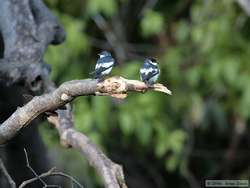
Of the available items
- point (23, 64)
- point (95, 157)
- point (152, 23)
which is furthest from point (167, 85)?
point (95, 157)

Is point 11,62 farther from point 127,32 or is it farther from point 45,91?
point 127,32

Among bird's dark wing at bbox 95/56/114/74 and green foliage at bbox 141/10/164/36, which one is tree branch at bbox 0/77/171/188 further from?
green foliage at bbox 141/10/164/36

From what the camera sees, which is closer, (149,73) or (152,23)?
(149,73)

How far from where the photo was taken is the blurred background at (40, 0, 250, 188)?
337cm

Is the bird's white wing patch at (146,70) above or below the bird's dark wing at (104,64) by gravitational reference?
below

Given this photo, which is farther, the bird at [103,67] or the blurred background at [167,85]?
the blurred background at [167,85]

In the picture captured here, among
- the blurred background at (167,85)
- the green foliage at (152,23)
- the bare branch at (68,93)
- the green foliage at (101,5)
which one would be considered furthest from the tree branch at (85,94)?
the green foliage at (152,23)

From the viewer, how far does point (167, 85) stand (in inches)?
144

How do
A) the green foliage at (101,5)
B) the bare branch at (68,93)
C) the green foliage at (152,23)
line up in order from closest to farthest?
1. the bare branch at (68,93)
2. the green foliage at (101,5)
3. the green foliage at (152,23)

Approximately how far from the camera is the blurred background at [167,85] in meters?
3.37

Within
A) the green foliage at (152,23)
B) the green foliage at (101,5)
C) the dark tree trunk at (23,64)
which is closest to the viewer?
the dark tree trunk at (23,64)

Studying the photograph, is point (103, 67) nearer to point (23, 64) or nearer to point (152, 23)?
point (23, 64)

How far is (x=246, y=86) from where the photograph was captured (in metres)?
3.32

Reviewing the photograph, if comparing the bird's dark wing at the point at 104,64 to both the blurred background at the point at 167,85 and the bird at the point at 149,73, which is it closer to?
the bird at the point at 149,73
